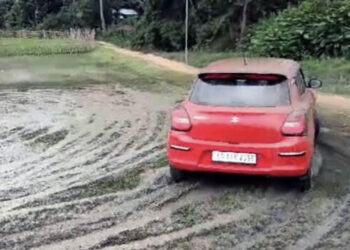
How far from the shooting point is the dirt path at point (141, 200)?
5.36 m

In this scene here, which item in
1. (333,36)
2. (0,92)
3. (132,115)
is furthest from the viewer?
(333,36)

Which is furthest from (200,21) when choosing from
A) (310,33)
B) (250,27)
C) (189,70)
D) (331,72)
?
(331,72)

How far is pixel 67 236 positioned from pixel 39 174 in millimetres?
2392

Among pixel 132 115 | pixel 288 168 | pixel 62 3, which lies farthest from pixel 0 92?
pixel 62 3

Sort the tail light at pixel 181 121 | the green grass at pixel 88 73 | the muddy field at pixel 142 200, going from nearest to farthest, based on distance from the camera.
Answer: the muddy field at pixel 142 200
the tail light at pixel 181 121
the green grass at pixel 88 73

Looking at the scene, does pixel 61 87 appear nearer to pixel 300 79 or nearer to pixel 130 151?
pixel 130 151

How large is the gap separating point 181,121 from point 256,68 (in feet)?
3.57

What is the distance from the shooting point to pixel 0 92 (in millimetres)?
17250

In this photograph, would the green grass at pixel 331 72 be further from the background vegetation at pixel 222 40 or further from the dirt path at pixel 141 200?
the dirt path at pixel 141 200

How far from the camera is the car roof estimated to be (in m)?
6.81

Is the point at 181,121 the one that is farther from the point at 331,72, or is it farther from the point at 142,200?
the point at 331,72

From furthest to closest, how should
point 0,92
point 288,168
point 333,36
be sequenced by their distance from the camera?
point 333,36 < point 0,92 < point 288,168

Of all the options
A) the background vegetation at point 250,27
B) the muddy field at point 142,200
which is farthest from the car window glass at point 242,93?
the background vegetation at point 250,27

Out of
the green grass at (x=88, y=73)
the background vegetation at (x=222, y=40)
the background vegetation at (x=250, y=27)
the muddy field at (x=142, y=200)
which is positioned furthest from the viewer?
the background vegetation at (x=250, y=27)
